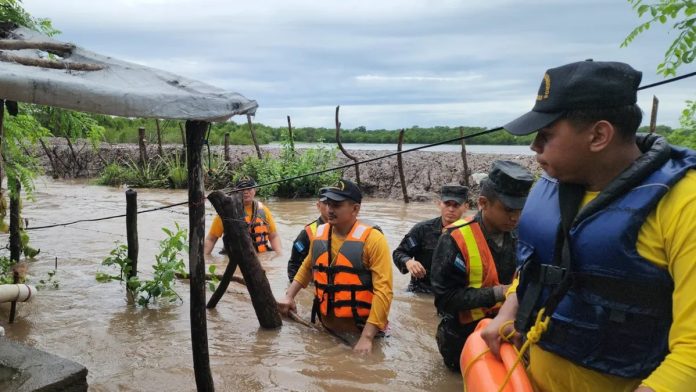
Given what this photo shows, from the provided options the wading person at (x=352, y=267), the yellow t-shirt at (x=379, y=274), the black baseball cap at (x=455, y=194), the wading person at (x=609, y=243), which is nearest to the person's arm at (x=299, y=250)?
the wading person at (x=352, y=267)

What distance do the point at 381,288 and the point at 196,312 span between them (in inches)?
62.2

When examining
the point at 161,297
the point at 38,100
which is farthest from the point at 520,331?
the point at 161,297

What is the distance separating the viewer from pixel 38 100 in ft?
10.2

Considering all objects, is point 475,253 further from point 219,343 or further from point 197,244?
point 219,343

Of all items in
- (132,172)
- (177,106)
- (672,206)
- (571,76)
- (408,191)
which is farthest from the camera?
(132,172)

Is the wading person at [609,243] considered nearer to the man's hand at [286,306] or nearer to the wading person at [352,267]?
the wading person at [352,267]

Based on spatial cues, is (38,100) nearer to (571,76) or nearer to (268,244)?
(571,76)

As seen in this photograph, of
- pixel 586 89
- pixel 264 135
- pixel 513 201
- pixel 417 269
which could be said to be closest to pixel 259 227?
pixel 417 269

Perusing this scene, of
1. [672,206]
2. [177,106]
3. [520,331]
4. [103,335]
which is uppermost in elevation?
[177,106]

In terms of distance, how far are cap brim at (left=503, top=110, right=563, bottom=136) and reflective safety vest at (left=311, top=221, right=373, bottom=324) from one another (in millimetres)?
2944

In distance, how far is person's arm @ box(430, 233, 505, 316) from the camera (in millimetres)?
3785

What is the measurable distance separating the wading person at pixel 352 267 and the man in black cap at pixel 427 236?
3.15 feet

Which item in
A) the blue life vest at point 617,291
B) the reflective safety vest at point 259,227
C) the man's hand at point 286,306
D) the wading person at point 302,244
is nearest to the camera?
the blue life vest at point 617,291

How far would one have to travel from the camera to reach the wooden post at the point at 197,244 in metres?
3.61
